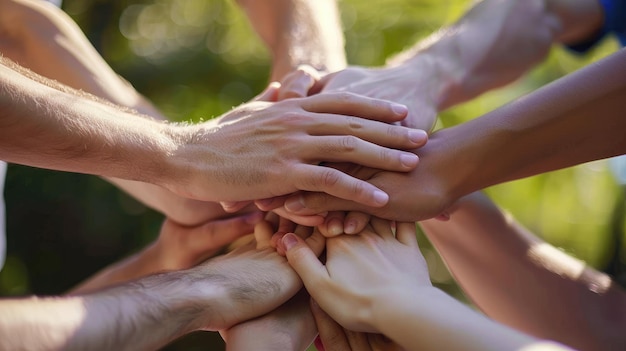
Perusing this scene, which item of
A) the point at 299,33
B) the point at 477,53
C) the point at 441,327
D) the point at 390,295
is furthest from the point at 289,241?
the point at 477,53

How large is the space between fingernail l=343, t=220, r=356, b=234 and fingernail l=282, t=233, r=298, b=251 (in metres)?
0.09

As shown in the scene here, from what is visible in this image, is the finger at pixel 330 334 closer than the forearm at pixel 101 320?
No

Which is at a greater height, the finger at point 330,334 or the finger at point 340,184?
the finger at point 340,184

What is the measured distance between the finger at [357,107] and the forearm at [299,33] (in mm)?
263

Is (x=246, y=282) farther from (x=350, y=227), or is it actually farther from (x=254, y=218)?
(x=254, y=218)

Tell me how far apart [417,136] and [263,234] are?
342 mm

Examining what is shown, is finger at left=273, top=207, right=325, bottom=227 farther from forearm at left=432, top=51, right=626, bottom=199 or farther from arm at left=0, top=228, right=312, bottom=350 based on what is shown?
forearm at left=432, top=51, right=626, bottom=199

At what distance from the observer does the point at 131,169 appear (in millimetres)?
1151

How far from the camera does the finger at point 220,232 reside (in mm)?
1410

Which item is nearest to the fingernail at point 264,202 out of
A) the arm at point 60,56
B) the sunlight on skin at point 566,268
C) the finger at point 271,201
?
the finger at point 271,201

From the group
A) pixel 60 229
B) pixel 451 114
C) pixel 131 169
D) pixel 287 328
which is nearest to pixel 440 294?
pixel 287 328

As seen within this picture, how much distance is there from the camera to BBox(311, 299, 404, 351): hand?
1061mm

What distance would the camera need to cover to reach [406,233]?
123cm

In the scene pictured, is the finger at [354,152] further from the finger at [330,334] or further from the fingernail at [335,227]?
the finger at [330,334]
